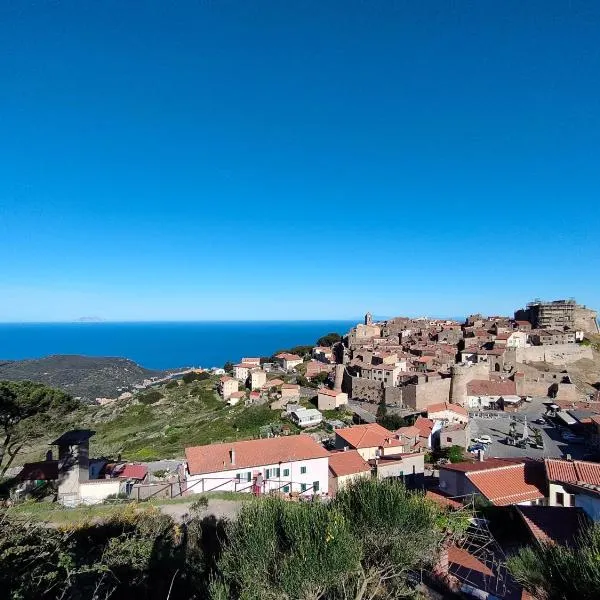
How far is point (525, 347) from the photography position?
55.4 m

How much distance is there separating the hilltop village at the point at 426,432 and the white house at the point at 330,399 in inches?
4.4

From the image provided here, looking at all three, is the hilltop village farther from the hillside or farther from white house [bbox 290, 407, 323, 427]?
the hillside

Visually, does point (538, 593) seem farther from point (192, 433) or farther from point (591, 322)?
point (591, 322)

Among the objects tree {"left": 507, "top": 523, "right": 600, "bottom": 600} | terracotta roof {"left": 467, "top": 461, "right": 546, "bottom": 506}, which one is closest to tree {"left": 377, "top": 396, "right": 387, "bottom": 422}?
terracotta roof {"left": 467, "top": 461, "right": 546, "bottom": 506}

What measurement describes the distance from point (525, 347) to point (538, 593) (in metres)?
54.0

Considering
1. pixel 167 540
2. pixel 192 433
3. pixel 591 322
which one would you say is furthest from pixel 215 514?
pixel 591 322

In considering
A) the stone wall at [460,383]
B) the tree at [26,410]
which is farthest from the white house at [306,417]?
the tree at [26,410]

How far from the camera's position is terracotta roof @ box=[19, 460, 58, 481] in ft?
57.6

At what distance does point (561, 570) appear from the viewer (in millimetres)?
7645

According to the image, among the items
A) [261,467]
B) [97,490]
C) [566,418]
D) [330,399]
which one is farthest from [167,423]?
[566,418]

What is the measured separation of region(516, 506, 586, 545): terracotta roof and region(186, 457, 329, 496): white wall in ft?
30.6

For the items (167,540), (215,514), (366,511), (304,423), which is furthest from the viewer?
(304,423)

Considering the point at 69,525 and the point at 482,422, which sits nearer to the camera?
the point at 69,525

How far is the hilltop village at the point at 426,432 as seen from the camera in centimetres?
1514
